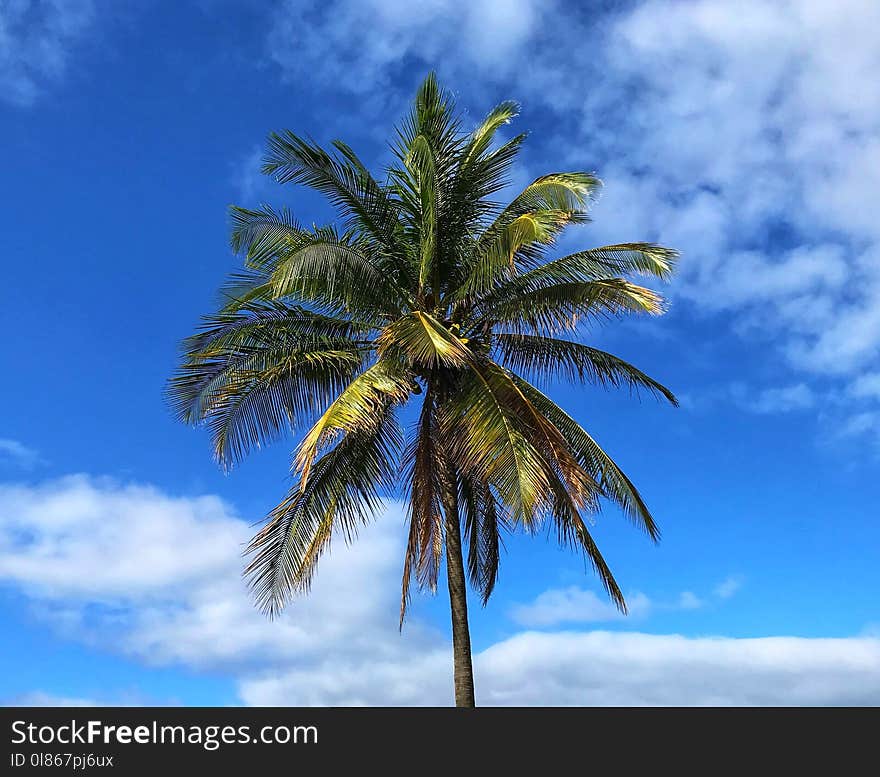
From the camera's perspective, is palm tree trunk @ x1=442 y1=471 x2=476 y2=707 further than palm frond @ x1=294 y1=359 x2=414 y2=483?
Yes

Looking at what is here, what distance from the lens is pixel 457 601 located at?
13.6m

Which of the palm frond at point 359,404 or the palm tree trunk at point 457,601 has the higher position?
the palm frond at point 359,404

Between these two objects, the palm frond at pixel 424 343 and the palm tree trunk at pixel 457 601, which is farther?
the palm tree trunk at pixel 457 601

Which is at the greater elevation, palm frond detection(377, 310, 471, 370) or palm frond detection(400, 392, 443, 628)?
palm frond detection(377, 310, 471, 370)

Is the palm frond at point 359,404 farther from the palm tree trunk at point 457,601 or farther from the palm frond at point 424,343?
the palm tree trunk at point 457,601

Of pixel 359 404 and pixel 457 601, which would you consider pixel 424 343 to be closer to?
pixel 359 404

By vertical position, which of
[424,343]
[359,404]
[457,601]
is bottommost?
[457,601]

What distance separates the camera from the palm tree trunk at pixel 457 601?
13.3 metres

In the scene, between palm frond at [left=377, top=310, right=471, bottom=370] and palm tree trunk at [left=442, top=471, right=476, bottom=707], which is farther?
palm tree trunk at [left=442, top=471, right=476, bottom=707]

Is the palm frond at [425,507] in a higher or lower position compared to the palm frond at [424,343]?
lower

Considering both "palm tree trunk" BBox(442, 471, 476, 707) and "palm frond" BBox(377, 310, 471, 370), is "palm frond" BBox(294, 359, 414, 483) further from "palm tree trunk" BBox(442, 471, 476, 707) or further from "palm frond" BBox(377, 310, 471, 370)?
"palm tree trunk" BBox(442, 471, 476, 707)

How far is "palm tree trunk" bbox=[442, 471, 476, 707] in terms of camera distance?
1328cm
